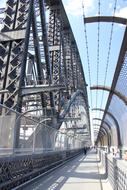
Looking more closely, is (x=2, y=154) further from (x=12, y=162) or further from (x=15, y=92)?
(x=15, y=92)

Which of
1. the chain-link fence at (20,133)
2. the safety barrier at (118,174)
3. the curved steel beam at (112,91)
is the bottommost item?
the safety barrier at (118,174)

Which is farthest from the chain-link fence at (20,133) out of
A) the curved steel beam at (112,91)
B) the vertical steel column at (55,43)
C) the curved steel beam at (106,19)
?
the curved steel beam at (112,91)

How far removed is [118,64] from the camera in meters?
33.0

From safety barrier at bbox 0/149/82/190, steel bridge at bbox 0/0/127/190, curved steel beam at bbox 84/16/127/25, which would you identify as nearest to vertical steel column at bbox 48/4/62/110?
steel bridge at bbox 0/0/127/190

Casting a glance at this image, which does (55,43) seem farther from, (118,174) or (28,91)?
(118,174)

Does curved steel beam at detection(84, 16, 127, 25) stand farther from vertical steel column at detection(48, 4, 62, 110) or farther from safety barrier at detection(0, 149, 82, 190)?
safety barrier at detection(0, 149, 82, 190)

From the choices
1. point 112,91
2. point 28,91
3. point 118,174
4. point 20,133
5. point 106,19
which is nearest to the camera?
point 118,174

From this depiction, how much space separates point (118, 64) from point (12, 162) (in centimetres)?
2231

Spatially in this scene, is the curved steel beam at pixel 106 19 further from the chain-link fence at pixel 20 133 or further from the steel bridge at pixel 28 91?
the chain-link fence at pixel 20 133

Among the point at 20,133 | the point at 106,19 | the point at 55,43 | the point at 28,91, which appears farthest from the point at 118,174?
the point at 55,43

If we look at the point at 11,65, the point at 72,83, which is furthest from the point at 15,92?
the point at 72,83

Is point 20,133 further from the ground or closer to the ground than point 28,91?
closer to the ground

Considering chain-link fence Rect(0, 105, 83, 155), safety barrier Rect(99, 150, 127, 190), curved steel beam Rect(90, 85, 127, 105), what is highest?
curved steel beam Rect(90, 85, 127, 105)

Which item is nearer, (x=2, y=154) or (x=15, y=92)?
(x=2, y=154)
